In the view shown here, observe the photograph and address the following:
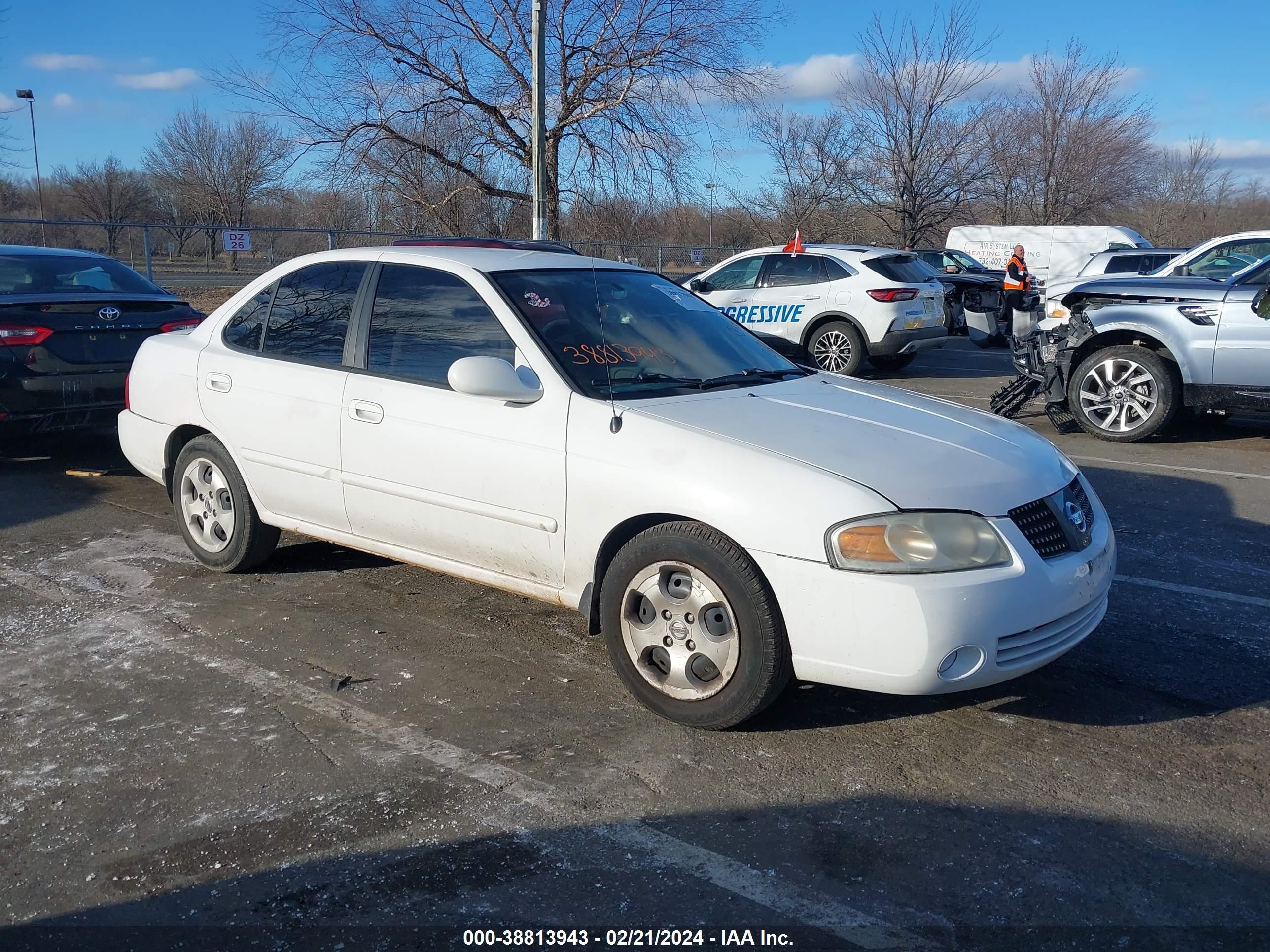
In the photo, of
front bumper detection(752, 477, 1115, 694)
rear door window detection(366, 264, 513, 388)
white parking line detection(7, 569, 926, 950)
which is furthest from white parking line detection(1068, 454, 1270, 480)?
white parking line detection(7, 569, 926, 950)

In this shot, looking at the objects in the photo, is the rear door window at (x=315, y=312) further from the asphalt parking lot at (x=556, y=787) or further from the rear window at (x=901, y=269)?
the rear window at (x=901, y=269)

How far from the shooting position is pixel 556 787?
3357 millimetres

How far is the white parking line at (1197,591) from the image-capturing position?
5.09m

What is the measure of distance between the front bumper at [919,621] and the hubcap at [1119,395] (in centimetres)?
643

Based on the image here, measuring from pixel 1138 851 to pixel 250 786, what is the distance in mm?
2612

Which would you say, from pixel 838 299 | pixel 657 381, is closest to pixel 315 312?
pixel 657 381

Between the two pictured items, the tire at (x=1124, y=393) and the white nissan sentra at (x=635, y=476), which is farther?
the tire at (x=1124, y=393)

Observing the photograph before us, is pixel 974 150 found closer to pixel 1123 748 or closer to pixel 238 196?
pixel 238 196

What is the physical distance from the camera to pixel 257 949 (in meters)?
2.58

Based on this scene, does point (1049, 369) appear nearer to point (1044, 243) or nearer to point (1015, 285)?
point (1015, 285)

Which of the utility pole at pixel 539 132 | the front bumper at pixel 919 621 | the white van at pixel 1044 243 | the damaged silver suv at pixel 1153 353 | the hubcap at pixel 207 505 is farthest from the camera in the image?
the white van at pixel 1044 243

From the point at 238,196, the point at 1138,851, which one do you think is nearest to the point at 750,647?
the point at 1138,851

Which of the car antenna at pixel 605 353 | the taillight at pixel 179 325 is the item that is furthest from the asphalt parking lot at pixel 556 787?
the taillight at pixel 179 325

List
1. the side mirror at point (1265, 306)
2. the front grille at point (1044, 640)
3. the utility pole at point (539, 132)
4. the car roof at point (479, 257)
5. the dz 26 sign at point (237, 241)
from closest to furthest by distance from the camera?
the front grille at point (1044, 640) < the car roof at point (479, 257) < the side mirror at point (1265, 306) < the utility pole at point (539, 132) < the dz 26 sign at point (237, 241)
